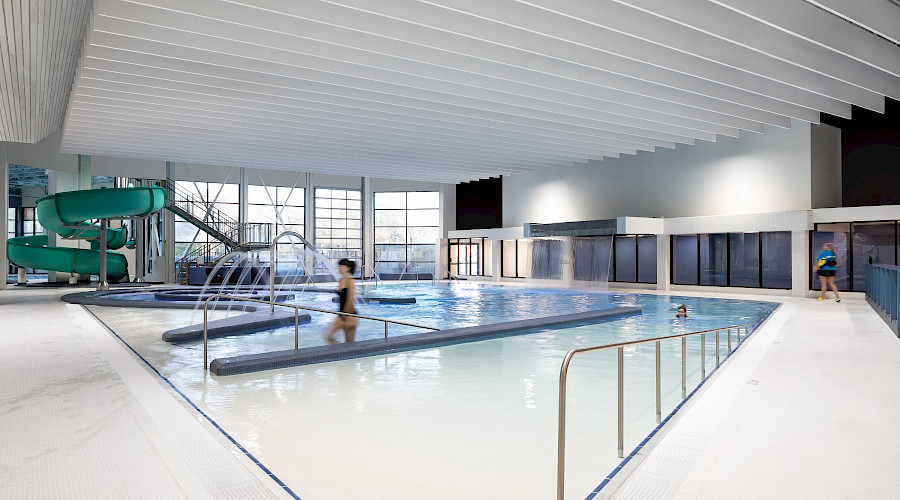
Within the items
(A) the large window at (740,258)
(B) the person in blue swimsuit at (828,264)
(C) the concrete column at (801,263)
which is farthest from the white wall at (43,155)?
(A) the large window at (740,258)

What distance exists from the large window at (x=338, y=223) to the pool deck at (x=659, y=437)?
24773mm

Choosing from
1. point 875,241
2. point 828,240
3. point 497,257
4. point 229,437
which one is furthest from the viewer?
point 497,257

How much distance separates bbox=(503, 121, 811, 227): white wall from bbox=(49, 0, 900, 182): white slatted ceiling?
40.4 inches

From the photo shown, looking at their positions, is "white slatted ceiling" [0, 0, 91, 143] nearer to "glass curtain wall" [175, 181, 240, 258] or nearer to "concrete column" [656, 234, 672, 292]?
"glass curtain wall" [175, 181, 240, 258]

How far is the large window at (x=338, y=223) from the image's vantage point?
31641 mm

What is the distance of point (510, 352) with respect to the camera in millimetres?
8367

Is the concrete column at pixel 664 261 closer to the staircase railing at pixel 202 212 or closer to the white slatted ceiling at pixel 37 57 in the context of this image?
the staircase railing at pixel 202 212

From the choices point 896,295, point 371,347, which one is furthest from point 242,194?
point 896,295

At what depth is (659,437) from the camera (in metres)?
4.01

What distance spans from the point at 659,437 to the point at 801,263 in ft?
54.4

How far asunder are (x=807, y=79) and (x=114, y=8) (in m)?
13.7

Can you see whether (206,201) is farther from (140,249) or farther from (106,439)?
(106,439)

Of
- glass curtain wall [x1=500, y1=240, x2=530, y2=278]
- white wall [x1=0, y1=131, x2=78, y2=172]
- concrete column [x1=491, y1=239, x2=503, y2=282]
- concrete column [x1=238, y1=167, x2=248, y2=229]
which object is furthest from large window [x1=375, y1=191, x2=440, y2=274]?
white wall [x1=0, y1=131, x2=78, y2=172]

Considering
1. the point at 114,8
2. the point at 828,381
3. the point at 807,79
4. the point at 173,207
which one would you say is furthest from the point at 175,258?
the point at 828,381
